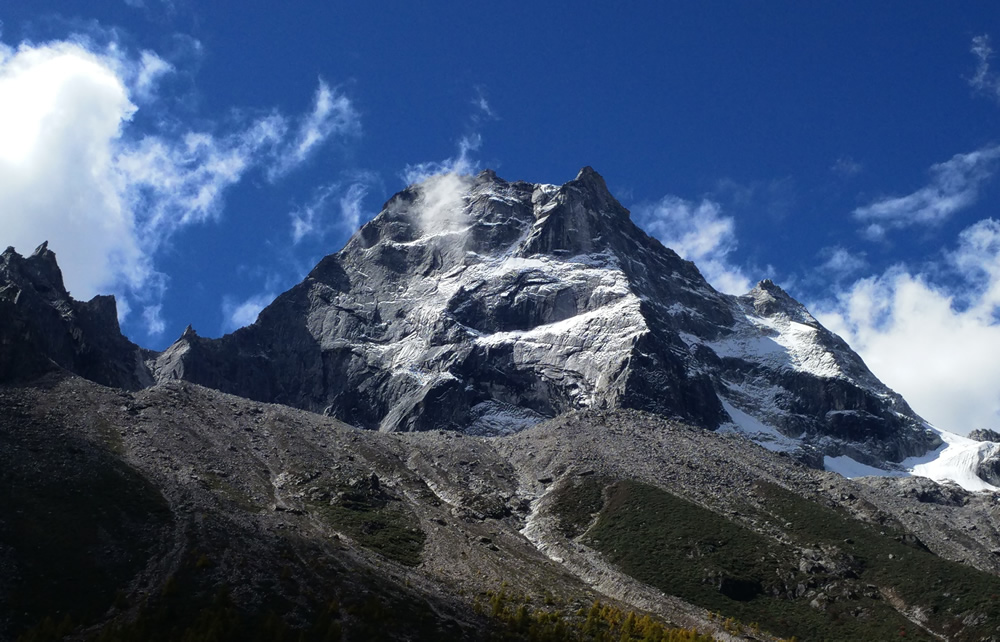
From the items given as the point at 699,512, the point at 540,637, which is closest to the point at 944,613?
the point at 699,512

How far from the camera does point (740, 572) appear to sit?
130 metres

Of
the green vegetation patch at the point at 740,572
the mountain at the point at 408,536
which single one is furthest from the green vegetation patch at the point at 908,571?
the green vegetation patch at the point at 740,572

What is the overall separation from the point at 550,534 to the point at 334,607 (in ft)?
214

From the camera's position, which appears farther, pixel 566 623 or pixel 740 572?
pixel 740 572

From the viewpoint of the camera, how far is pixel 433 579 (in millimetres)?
107750

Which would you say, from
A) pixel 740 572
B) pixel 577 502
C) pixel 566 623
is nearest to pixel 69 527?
pixel 566 623

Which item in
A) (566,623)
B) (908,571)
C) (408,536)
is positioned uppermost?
(908,571)

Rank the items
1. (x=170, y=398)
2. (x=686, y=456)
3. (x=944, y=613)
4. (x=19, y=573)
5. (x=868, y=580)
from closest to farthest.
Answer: (x=19, y=573), (x=944, y=613), (x=868, y=580), (x=170, y=398), (x=686, y=456)

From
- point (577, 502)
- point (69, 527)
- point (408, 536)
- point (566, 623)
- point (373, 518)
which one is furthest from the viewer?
point (577, 502)

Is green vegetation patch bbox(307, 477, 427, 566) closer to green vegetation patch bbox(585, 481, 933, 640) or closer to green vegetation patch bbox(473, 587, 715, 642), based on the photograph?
green vegetation patch bbox(473, 587, 715, 642)

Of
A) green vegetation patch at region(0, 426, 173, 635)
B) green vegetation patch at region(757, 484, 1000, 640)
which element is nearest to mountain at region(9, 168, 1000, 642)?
green vegetation patch at region(0, 426, 173, 635)

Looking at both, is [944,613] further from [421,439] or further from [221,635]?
[421,439]

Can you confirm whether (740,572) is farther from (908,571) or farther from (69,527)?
(69,527)

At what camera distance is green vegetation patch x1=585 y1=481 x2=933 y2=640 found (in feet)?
389
